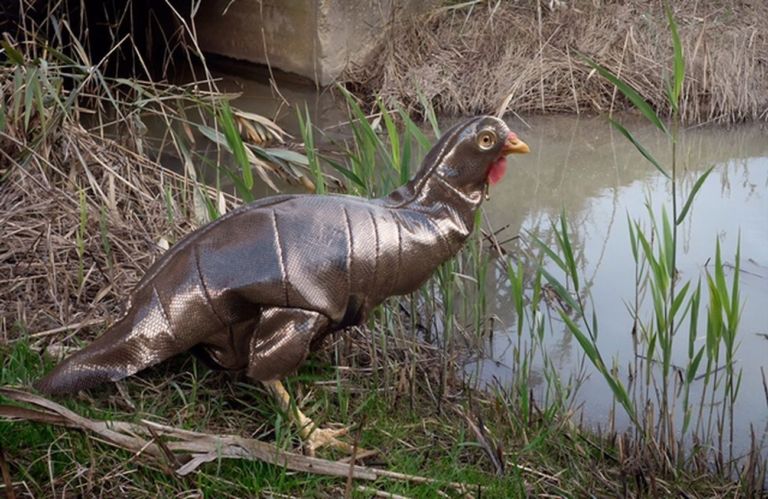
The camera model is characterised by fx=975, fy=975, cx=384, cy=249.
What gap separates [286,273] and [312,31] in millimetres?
5909

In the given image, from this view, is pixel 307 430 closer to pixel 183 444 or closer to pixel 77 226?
pixel 183 444

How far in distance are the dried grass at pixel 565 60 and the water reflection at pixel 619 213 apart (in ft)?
0.75

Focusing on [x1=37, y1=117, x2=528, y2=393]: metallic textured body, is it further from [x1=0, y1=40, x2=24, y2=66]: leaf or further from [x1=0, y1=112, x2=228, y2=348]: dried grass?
[x1=0, y1=40, x2=24, y2=66]: leaf

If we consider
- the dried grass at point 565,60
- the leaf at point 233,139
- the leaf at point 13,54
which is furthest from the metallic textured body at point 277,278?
the dried grass at point 565,60

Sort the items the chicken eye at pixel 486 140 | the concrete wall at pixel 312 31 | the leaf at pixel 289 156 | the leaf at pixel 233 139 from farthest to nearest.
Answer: the concrete wall at pixel 312 31
the leaf at pixel 289 156
the leaf at pixel 233 139
the chicken eye at pixel 486 140

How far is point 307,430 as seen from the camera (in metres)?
2.20

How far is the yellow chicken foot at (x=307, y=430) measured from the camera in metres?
2.17

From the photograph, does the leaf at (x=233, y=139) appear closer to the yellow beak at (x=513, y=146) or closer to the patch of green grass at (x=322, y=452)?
the patch of green grass at (x=322, y=452)

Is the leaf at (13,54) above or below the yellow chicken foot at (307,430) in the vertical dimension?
above

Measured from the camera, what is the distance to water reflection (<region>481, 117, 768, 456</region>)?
351cm

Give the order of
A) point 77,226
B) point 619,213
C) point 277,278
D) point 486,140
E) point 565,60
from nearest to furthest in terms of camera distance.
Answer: point 277,278 < point 486,140 < point 77,226 < point 619,213 < point 565,60

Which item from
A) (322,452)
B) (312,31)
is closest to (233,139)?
(322,452)

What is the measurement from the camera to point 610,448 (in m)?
2.71

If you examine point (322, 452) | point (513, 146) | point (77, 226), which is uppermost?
point (513, 146)
